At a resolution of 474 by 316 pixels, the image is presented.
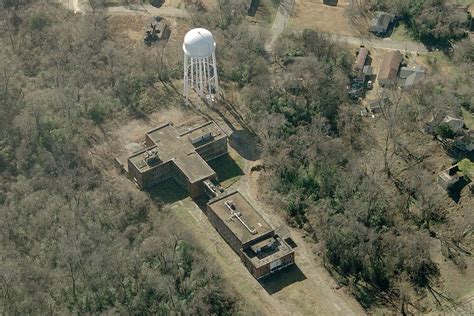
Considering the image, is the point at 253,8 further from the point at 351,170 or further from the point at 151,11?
the point at 351,170

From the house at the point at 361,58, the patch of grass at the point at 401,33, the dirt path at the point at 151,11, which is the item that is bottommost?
the dirt path at the point at 151,11

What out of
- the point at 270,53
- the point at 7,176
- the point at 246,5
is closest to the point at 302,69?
the point at 270,53

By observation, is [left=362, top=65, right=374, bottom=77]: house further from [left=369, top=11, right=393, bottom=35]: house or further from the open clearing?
[left=369, top=11, right=393, bottom=35]: house

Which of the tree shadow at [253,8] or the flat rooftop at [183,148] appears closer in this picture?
the flat rooftop at [183,148]

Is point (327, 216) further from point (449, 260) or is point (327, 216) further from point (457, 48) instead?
point (457, 48)

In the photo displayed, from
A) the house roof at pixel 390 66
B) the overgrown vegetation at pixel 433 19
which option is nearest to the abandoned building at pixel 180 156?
the house roof at pixel 390 66

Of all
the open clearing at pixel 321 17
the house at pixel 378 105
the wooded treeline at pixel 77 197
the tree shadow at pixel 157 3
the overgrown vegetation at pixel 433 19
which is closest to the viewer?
the wooded treeline at pixel 77 197

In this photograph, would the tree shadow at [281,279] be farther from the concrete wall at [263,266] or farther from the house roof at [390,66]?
the house roof at [390,66]
